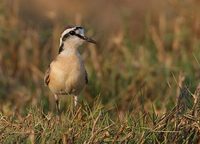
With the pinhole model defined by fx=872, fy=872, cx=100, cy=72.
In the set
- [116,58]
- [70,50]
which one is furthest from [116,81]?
[70,50]

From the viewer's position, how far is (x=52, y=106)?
945 centimetres

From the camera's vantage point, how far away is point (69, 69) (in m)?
8.10

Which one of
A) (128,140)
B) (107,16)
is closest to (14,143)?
(128,140)

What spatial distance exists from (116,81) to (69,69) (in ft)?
7.06

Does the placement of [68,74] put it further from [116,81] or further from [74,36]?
[116,81]

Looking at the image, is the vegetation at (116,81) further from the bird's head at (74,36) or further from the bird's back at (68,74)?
the bird's head at (74,36)

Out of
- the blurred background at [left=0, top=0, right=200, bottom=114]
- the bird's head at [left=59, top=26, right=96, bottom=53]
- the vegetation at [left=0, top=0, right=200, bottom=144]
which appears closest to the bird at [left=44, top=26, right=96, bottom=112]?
the bird's head at [left=59, top=26, right=96, bottom=53]

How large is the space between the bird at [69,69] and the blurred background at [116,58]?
70cm

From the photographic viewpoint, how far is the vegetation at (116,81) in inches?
262

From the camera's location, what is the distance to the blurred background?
9812mm

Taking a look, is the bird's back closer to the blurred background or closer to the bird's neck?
the bird's neck

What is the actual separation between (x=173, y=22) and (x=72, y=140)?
5877mm

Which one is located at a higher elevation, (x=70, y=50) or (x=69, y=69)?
(x=70, y=50)

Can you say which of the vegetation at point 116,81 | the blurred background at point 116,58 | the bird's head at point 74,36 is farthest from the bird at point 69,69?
the blurred background at point 116,58
